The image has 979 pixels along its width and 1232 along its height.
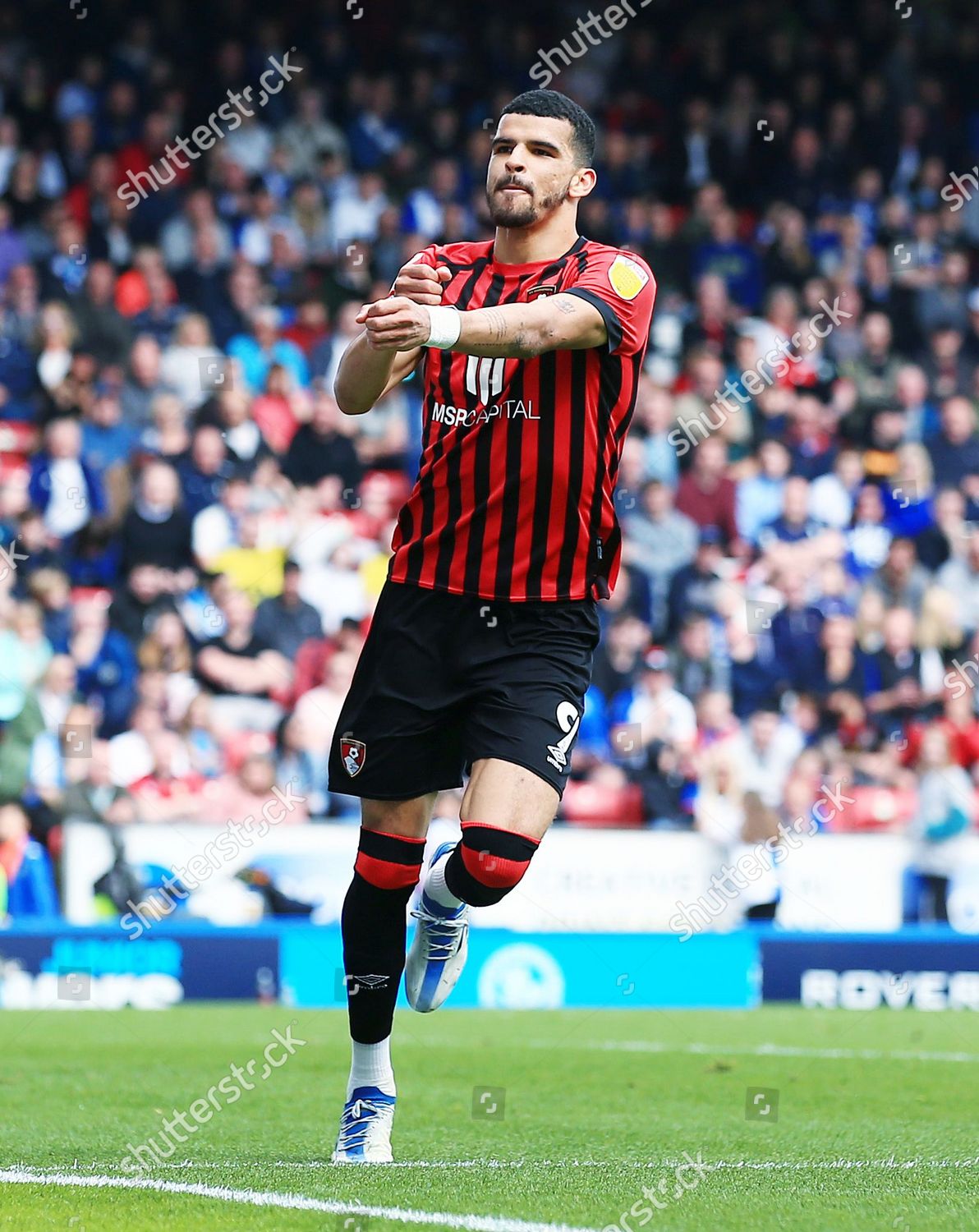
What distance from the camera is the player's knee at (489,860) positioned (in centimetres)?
490

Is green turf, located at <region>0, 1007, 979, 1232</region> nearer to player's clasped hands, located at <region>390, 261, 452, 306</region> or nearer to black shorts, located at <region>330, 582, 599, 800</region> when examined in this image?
black shorts, located at <region>330, 582, 599, 800</region>

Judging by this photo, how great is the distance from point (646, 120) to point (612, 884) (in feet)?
30.8

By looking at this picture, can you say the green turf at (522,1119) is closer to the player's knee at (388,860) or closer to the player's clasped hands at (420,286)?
the player's knee at (388,860)

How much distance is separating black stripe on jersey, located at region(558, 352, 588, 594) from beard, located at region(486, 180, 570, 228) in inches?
14.8

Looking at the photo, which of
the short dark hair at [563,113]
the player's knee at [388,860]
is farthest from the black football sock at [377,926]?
the short dark hair at [563,113]

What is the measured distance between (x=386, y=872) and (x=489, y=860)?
1.24ft

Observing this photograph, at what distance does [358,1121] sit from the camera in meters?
5.11

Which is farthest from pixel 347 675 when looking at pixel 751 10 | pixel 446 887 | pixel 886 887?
pixel 751 10

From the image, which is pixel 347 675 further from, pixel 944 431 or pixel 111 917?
pixel 944 431

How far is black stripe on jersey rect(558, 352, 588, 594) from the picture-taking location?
5098 millimetres

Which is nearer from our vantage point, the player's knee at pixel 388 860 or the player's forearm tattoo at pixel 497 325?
the player's forearm tattoo at pixel 497 325

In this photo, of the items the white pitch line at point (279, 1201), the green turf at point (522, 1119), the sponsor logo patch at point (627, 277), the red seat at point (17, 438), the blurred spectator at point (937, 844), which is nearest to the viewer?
the white pitch line at point (279, 1201)

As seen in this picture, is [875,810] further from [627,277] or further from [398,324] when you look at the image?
[398,324]

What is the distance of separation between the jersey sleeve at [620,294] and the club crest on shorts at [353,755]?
1219 mm
